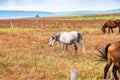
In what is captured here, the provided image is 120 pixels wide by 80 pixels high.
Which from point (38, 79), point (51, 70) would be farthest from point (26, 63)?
point (38, 79)

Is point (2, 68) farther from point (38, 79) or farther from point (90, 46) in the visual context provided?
point (90, 46)

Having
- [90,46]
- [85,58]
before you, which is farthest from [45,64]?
[90,46]

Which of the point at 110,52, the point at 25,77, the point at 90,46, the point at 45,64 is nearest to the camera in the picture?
the point at 110,52

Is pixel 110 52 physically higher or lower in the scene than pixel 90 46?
higher

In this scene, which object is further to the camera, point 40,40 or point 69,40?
point 40,40

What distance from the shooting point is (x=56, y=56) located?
17297mm

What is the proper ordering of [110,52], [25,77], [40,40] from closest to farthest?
[110,52], [25,77], [40,40]

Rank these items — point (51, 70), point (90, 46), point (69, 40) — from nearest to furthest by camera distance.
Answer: point (51, 70), point (69, 40), point (90, 46)

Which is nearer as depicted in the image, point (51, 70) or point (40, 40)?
point (51, 70)

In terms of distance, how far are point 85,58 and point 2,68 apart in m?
5.23

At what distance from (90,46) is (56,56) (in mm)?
4474

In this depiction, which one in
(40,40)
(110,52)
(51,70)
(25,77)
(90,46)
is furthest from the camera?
(40,40)

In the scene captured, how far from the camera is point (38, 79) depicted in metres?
11.7

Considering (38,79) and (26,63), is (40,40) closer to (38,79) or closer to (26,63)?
(26,63)
